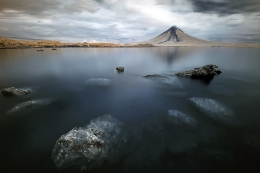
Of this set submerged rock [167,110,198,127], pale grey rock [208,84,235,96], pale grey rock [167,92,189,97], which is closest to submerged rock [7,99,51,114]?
submerged rock [167,110,198,127]

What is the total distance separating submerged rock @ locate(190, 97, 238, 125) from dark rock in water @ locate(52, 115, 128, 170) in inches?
313

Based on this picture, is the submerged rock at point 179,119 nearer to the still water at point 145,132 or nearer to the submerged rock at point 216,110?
the still water at point 145,132

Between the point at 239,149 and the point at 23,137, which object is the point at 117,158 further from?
the point at 239,149

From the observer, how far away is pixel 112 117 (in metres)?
10.5

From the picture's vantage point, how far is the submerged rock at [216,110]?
1019cm

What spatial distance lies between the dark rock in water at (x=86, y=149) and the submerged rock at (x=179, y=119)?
14.5 feet

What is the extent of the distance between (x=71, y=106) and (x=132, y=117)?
6.20 meters

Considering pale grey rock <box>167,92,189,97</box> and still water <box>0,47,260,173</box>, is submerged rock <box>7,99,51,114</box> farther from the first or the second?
pale grey rock <box>167,92,189,97</box>

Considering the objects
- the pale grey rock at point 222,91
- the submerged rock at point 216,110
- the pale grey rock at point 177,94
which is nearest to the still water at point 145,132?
the pale grey rock at point 177,94

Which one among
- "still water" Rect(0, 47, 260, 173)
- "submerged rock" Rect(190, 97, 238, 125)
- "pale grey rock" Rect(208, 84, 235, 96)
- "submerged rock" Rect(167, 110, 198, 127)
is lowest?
"still water" Rect(0, 47, 260, 173)

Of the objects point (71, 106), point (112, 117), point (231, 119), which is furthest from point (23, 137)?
point (231, 119)

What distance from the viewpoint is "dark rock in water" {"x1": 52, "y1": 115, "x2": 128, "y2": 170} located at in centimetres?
636

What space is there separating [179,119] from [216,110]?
410 cm

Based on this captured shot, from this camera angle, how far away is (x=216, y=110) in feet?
37.7
